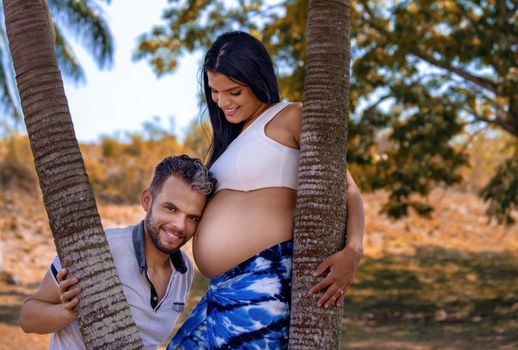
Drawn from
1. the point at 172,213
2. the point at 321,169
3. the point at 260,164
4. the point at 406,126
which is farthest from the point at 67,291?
the point at 406,126

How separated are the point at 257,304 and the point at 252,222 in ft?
1.10

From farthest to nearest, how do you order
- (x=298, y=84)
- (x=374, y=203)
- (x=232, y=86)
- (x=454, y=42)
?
(x=374, y=203), (x=454, y=42), (x=298, y=84), (x=232, y=86)

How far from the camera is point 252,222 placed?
3082 millimetres

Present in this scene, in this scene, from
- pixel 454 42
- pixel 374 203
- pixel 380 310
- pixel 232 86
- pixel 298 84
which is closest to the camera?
pixel 232 86

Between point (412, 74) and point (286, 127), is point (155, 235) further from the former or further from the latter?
point (412, 74)

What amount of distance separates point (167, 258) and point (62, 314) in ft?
2.01

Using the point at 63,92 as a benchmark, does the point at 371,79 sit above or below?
above

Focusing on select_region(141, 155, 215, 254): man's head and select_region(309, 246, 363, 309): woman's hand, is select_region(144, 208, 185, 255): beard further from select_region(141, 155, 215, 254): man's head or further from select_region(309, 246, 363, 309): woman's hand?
select_region(309, 246, 363, 309): woman's hand

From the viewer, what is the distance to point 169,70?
13195 millimetres

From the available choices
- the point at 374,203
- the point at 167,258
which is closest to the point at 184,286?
the point at 167,258

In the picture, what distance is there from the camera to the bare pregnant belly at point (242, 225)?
306cm

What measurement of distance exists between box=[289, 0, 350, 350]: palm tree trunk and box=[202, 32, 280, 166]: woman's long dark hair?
32cm

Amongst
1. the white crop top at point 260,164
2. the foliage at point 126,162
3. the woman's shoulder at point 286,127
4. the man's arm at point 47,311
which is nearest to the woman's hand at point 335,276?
the white crop top at point 260,164

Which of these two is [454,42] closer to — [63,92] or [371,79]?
[371,79]
